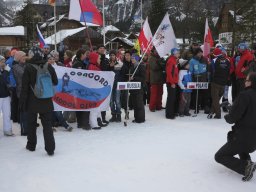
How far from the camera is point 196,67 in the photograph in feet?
36.6

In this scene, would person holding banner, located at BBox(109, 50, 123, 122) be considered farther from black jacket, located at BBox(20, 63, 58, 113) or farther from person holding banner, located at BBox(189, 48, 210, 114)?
black jacket, located at BBox(20, 63, 58, 113)

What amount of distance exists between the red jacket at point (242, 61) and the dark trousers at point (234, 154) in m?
5.83

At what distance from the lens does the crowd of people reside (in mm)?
6934

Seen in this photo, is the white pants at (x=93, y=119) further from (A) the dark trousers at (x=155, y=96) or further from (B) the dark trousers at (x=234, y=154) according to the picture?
(B) the dark trousers at (x=234, y=154)

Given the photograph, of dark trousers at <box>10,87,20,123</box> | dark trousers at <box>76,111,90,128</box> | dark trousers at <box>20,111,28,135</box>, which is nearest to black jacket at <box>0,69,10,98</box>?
dark trousers at <box>20,111,28,135</box>

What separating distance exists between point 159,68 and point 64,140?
461cm

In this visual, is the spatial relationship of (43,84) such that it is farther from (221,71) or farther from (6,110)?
(221,71)

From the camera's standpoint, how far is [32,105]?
22.4 feet

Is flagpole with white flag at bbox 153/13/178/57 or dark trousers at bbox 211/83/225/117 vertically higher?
flagpole with white flag at bbox 153/13/178/57

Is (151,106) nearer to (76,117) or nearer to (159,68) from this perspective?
(159,68)

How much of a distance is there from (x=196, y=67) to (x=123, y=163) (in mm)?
5519

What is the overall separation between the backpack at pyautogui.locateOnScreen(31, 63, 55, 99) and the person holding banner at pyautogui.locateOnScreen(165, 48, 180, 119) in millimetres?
4575

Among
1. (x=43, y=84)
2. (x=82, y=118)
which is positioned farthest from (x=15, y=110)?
(x=43, y=84)

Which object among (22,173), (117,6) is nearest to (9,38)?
(22,173)
